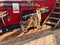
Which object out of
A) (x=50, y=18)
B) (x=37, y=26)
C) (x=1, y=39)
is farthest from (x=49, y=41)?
(x=50, y=18)

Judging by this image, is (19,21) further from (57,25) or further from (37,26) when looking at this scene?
(57,25)

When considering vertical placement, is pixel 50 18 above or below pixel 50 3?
below

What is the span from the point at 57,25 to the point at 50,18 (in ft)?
2.76

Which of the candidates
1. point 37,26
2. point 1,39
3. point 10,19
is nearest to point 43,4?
point 37,26

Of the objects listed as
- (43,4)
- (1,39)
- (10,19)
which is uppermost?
(43,4)

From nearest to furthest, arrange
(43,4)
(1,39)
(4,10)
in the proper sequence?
1. (1,39)
2. (4,10)
3. (43,4)

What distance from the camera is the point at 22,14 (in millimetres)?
9344

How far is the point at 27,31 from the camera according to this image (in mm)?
9047

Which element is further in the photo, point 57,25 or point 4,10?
point 57,25

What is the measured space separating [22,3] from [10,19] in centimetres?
102

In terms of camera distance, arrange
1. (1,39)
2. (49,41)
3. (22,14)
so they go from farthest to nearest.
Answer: (22,14) → (1,39) → (49,41)

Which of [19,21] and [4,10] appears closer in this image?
[4,10]

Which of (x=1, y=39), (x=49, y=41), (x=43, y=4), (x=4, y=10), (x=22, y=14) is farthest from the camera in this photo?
(x=43, y=4)

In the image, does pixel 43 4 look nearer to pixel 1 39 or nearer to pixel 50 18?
pixel 50 18
